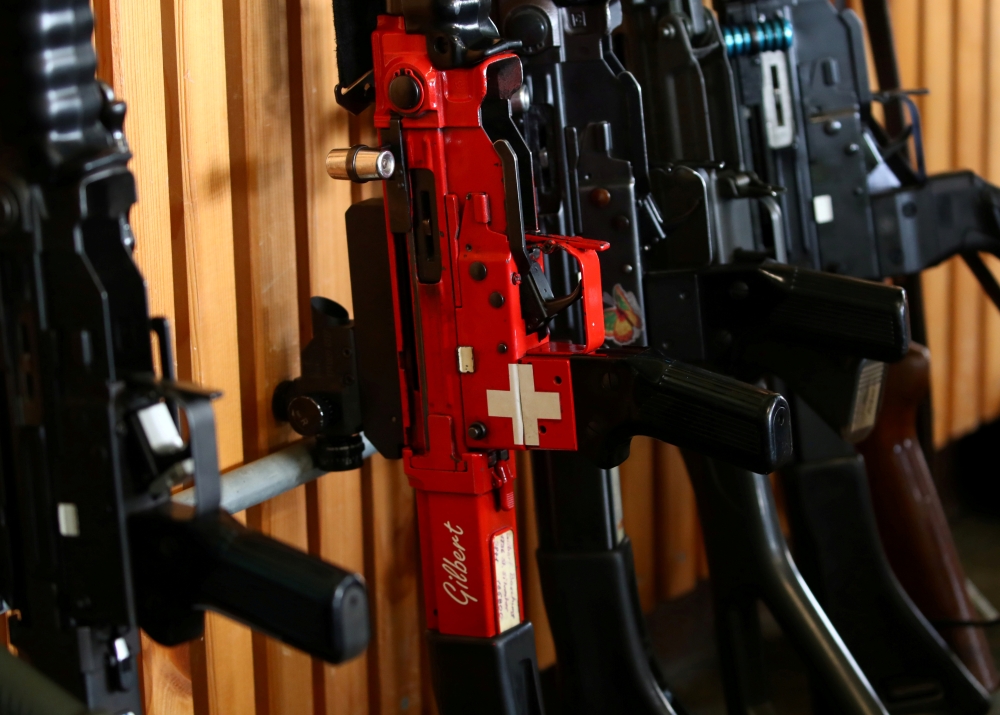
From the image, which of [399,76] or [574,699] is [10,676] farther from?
[574,699]

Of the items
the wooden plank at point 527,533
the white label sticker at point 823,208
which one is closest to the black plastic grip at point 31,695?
the wooden plank at point 527,533

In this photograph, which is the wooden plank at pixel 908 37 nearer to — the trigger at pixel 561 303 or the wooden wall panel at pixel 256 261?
the wooden wall panel at pixel 256 261

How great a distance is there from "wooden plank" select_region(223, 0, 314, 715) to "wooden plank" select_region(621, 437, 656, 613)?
3.43ft

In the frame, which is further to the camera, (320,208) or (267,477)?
(320,208)

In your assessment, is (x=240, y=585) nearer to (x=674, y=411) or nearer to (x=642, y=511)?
(x=674, y=411)

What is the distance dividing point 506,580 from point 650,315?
0.54 m

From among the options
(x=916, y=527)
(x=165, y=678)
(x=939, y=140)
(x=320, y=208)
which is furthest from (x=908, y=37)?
(x=165, y=678)

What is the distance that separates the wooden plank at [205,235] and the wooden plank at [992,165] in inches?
104

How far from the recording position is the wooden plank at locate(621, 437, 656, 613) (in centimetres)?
265

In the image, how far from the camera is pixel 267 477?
5.36ft

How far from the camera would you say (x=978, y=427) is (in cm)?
377

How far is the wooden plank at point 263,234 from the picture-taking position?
166 centimetres

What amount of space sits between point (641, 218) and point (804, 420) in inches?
25.5

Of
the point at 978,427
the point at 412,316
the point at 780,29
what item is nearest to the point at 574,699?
the point at 412,316
